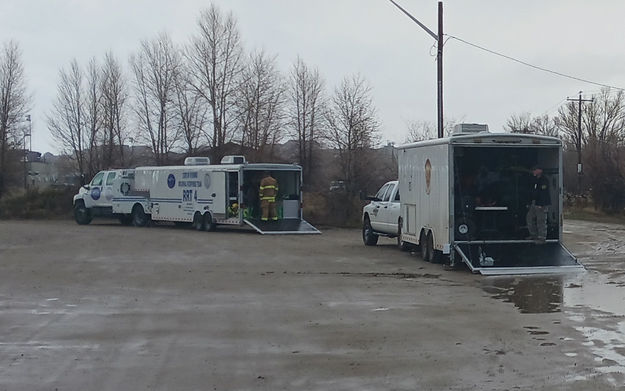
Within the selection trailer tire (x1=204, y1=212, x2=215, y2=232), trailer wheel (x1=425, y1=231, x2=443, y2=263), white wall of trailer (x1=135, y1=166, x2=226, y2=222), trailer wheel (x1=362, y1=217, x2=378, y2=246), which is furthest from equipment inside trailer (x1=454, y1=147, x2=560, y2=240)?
trailer tire (x1=204, y1=212, x2=215, y2=232)

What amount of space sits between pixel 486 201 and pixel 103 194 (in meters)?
22.3

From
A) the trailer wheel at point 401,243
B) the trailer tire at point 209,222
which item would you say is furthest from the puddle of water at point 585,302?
the trailer tire at point 209,222

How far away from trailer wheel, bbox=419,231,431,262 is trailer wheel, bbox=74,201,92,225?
22.0m

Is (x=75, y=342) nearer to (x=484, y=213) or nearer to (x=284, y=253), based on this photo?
(x=484, y=213)

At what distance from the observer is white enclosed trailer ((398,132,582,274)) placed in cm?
1817

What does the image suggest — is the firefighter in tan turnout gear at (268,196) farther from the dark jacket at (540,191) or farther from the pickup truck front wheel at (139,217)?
the dark jacket at (540,191)

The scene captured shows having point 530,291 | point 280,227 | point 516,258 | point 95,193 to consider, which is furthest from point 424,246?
point 95,193

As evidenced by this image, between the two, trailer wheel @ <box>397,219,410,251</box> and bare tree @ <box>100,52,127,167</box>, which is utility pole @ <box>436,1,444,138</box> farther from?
bare tree @ <box>100,52,127,167</box>

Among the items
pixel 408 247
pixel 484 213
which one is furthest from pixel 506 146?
pixel 408 247

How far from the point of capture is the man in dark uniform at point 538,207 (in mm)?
18688

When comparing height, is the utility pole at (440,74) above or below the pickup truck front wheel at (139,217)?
above

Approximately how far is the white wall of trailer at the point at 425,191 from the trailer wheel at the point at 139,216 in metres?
16.8

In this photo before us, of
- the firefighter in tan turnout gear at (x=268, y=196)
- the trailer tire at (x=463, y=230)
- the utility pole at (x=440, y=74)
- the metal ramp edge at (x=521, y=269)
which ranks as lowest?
the metal ramp edge at (x=521, y=269)

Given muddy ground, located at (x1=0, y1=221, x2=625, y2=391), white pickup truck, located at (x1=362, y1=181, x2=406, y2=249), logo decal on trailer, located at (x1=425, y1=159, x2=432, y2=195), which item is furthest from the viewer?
white pickup truck, located at (x1=362, y1=181, x2=406, y2=249)
